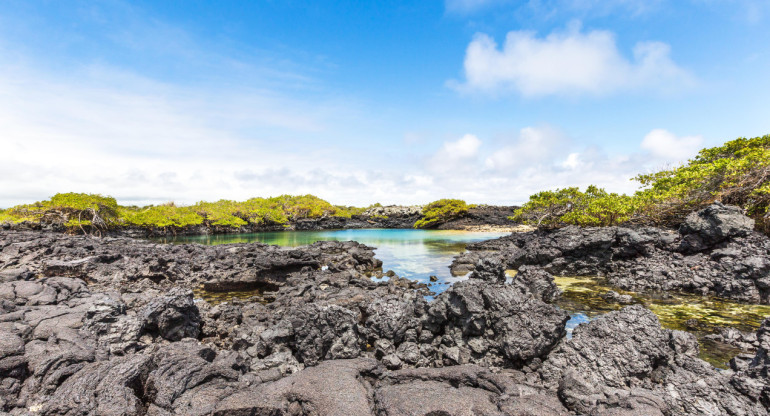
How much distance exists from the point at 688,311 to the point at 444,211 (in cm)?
4586

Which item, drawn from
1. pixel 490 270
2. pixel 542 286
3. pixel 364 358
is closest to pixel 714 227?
pixel 542 286

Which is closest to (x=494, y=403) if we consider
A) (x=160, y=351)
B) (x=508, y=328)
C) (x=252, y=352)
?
(x=508, y=328)

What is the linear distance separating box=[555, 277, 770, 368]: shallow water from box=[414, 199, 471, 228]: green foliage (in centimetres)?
4266

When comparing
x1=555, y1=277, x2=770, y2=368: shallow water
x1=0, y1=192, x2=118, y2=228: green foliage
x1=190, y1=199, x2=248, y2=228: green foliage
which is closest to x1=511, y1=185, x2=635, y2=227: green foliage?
x1=555, y1=277, x2=770, y2=368: shallow water

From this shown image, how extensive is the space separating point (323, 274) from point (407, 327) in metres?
8.05

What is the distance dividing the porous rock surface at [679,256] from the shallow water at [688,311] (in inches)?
27.3

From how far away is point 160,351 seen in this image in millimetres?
4953

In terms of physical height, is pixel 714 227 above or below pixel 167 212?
below

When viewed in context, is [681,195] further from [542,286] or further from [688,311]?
[542,286]

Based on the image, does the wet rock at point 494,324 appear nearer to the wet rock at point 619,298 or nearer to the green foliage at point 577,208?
the wet rock at point 619,298

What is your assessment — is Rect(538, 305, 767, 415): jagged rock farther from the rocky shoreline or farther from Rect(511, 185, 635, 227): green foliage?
Rect(511, 185, 635, 227): green foliage

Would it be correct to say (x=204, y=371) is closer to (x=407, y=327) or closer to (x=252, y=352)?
(x=252, y=352)

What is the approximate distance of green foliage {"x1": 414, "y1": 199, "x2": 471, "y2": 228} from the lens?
54.9 metres

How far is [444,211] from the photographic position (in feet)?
180
